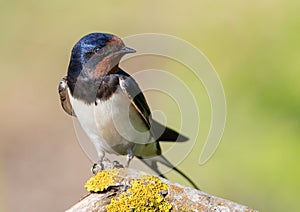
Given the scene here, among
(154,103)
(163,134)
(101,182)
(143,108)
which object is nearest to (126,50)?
(143,108)

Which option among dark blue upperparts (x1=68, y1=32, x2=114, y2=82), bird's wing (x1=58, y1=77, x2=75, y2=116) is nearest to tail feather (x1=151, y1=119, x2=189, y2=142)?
bird's wing (x1=58, y1=77, x2=75, y2=116)

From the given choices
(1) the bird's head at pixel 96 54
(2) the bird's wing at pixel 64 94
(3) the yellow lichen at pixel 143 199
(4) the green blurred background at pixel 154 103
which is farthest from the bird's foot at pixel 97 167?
(4) the green blurred background at pixel 154 103

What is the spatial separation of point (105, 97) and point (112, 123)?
0.44 ft

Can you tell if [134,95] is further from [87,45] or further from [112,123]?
[87,45]

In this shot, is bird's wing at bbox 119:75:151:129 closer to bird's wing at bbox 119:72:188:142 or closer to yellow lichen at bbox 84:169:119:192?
bird's wing at bbox 119:72:188:142

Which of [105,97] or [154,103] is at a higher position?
[105,97]

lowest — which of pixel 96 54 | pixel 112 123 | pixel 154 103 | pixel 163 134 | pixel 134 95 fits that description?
pixel 154 103

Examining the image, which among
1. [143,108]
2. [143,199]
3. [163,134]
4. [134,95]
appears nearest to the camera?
[143,199]

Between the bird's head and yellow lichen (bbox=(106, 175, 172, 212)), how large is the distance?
41.5 inches

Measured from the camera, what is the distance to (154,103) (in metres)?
6.62

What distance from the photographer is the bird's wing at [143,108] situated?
333 cm

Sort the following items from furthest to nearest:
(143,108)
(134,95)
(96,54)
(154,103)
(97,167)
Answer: (154,103)
(143,108)
(134,95)
(96,54)
(97,167)

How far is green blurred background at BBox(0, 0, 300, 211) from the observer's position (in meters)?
4.88

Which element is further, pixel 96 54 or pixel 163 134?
→ pixel 163 134
